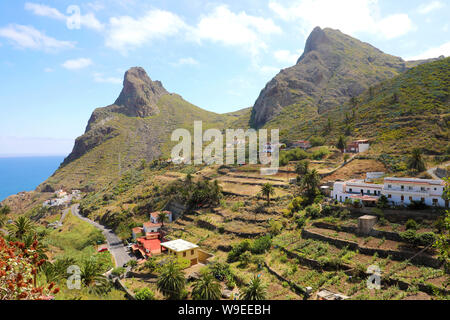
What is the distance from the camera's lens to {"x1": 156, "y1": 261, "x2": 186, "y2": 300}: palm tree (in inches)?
950

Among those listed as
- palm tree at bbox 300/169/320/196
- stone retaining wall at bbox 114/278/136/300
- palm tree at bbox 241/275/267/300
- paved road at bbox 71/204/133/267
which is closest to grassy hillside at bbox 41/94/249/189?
paved road at bbox 71/204/133/267

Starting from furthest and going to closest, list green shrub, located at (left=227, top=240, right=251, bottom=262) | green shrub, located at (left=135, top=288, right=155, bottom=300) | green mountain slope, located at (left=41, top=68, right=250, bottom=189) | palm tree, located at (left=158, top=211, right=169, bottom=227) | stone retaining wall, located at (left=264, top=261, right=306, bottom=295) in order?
green mountain slope, located at (left=41, top=68, right=250, bottom=189) < palm tree, located at (left=158, top=211, right=169, bottom=227) < green shrub, located at (left=227, top=240, right=251, bottom=262) < green shrub, located at (left=135, top=288, right=155, bottom=300) < stone retaining wall, located at (left=264, top=261, right=306, bottom=295)

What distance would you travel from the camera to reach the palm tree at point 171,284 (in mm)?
24125

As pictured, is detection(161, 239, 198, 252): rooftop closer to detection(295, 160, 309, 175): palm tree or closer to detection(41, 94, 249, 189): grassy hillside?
detection(295, 160, 309, 175): palm tree

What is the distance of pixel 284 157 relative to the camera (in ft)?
202

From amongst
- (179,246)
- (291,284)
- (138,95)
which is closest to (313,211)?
(291,284)

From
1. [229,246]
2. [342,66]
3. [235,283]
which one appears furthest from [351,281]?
[342,66]

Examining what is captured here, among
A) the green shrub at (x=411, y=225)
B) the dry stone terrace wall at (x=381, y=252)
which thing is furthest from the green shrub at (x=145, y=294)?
the green shrub at (x=411, y=225)

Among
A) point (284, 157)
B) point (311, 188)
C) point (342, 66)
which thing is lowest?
point (311, 188)

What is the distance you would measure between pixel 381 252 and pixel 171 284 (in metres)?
20.7

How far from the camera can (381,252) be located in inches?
1037

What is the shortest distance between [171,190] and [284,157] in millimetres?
27437

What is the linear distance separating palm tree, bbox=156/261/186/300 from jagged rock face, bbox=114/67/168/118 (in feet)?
473
